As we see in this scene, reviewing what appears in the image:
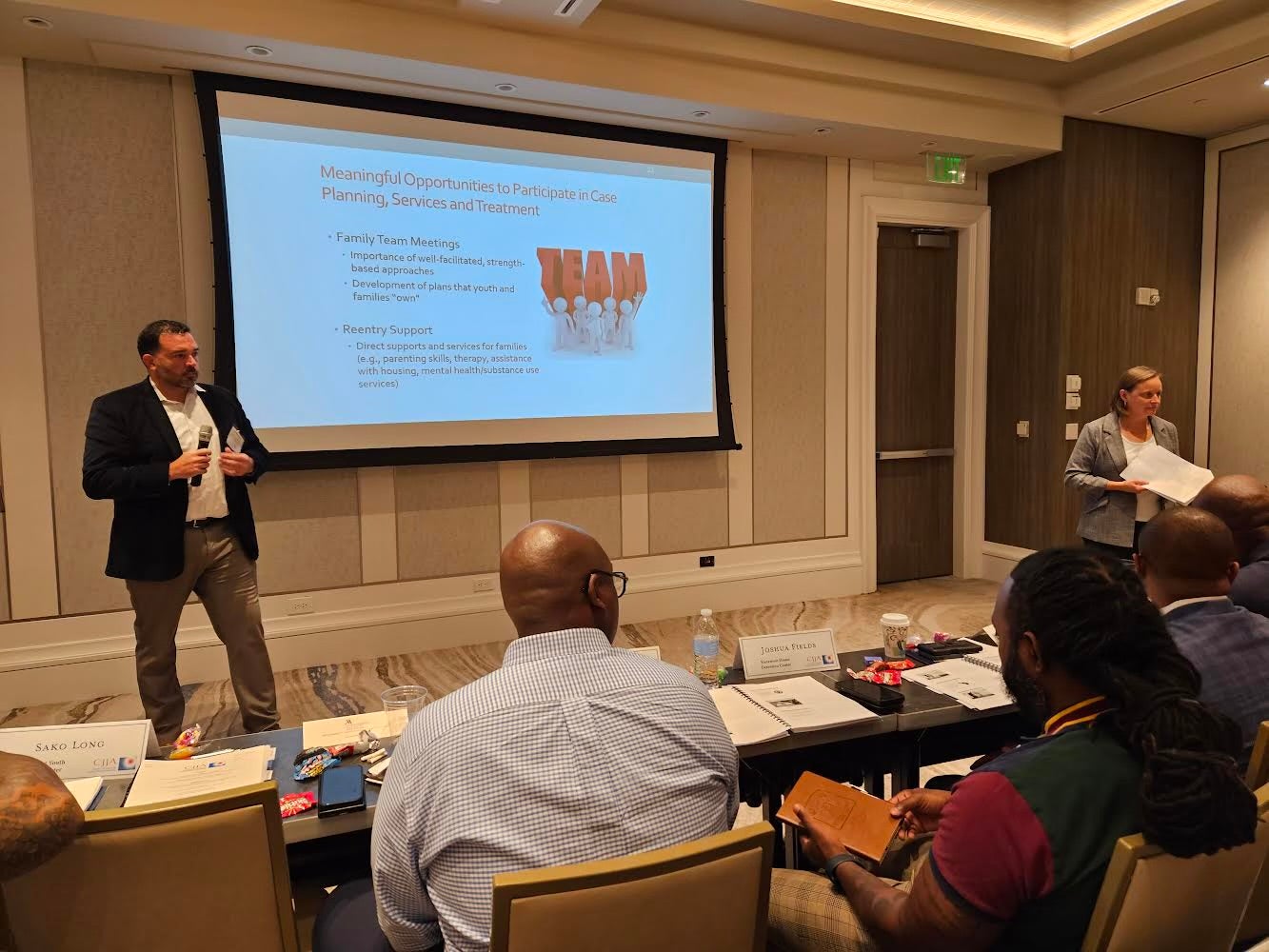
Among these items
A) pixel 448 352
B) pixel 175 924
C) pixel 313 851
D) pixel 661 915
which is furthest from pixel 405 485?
pixel 661 915

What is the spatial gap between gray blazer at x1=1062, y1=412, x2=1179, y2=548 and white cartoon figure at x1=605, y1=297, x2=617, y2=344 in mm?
2322

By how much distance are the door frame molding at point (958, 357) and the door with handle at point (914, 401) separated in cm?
8

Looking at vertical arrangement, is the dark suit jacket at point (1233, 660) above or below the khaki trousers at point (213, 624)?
above

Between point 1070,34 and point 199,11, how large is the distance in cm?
423

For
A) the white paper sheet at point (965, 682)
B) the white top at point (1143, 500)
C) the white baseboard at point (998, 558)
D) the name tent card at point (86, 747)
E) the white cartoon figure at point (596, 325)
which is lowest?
the white baseboard at point (998, 558)

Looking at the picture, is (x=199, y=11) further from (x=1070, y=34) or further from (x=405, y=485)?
(x=1070, y=34)

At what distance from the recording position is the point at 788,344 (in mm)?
5156

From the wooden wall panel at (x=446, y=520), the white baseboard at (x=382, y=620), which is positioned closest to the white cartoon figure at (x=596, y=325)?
the wooden wall panel at (x=446, y=520)

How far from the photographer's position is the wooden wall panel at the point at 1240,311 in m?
5.24

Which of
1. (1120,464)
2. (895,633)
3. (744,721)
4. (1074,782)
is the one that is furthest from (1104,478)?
(1074,782)

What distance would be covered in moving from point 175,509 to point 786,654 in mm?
2122

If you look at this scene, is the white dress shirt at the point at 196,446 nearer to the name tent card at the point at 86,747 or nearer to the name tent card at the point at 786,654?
the name tent card at the point at 86,747

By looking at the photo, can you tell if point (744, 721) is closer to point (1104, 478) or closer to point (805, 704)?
point (805, 704)

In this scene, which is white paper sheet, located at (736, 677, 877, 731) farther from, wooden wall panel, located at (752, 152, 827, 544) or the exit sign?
the exit sign
